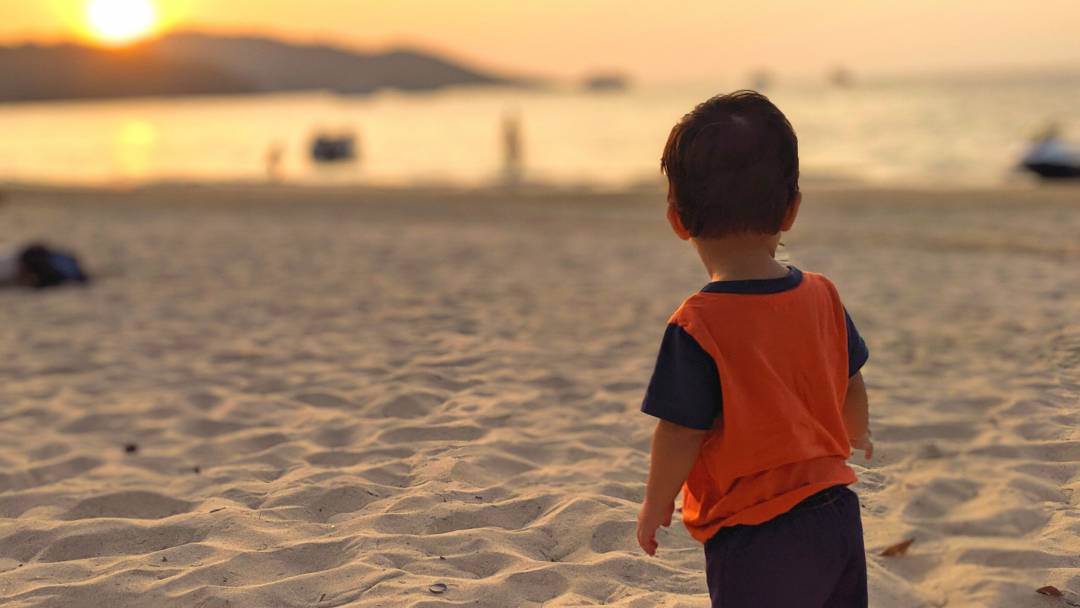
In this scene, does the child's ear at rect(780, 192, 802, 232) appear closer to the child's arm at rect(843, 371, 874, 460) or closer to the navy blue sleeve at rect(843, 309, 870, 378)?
the navy blue sleeve at rect(843, 309, 870, 378)

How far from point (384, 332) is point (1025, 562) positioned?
13.9 feet

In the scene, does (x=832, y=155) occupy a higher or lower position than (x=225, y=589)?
higher

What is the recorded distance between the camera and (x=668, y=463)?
168cm

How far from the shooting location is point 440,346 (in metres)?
5.40

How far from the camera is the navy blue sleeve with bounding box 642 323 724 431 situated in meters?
1.61

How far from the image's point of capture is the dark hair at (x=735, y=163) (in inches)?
61.8

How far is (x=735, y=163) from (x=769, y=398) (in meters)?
0.49

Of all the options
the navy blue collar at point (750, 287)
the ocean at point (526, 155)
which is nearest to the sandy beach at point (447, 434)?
the navy blue collar at point (750, 287)

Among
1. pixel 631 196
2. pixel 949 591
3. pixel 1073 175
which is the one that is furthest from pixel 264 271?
pixel 1073 175

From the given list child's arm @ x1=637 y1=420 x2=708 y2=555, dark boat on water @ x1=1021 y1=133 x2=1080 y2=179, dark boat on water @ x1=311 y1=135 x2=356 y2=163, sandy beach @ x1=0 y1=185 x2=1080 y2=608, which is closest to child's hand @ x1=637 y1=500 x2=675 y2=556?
child's arm @ x1=637 y1=420 x2=708 y2=555

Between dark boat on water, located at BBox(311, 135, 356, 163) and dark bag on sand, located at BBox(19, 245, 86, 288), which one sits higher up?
dark boat on water, located at BBox(311, 135, 356, 163)

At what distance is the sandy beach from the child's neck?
1.07 m

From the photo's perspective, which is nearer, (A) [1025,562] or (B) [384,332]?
(A) [1025,562]

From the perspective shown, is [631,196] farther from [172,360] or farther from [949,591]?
[949,591]
